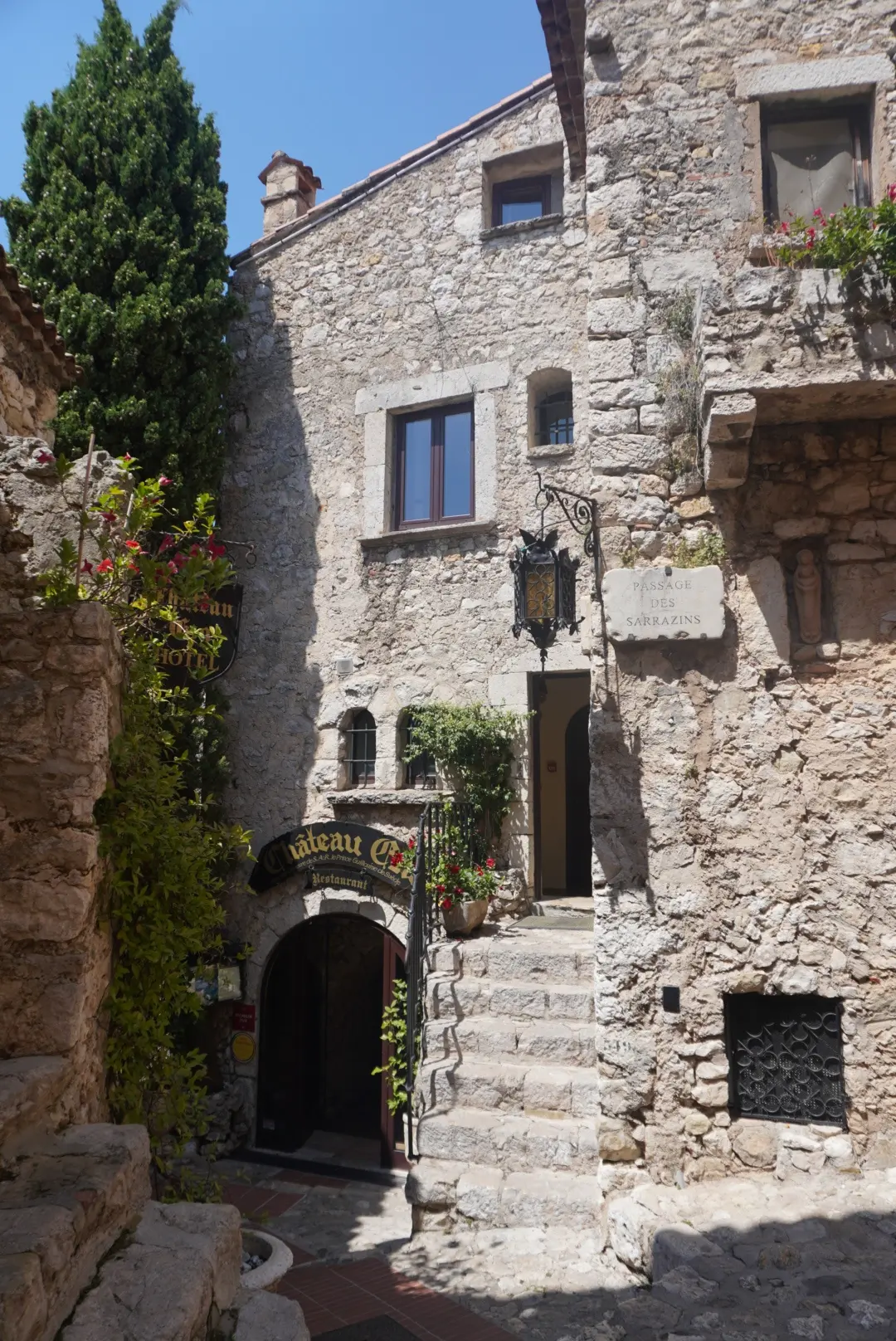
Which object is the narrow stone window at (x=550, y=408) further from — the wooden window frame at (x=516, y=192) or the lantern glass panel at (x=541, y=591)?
the lantern glass panel at (x=541, y=591)

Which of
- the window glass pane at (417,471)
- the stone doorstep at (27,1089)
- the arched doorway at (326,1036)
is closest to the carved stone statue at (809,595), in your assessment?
the stone doorstep at (27,1089)

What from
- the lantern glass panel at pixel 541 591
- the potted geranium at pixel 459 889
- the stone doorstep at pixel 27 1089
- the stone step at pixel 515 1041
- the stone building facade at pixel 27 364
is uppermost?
the stone building facade at pixel 27 364

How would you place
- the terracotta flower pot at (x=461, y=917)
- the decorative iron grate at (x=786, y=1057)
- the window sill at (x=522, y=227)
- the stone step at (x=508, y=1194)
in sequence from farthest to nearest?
the window sill at (x=522, y=227)
the terracotta flower pot at (x=461, y=917)
the stone step at (x=508, y=1194)
the decorative iron grate at (x=786, y=1057)

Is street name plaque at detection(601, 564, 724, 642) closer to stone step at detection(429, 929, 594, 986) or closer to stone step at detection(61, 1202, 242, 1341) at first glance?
stone step at detection(429, 929, 594, 986)

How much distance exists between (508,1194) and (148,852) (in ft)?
10.4

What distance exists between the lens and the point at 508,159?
30.5 ft

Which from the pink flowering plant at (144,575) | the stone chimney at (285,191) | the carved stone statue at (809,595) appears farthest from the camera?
the stone chimney at (285,191)

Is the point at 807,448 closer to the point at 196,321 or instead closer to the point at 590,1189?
the point at 590,1189

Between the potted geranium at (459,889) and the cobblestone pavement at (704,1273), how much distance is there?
2.40 m

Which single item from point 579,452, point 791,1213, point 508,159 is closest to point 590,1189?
point 791,1213

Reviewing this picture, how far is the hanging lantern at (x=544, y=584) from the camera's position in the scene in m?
6.74

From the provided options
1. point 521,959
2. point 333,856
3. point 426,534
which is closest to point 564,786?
point 333,856

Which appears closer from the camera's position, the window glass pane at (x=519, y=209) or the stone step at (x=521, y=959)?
the stone step at (x=521, y=959)

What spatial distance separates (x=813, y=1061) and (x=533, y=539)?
378 cm
